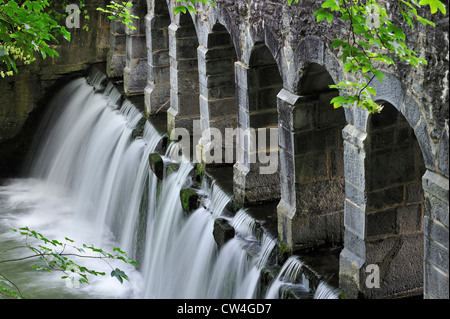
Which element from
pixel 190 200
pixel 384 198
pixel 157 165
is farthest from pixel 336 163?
pixel 157 165

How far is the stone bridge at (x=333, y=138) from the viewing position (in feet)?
20.5

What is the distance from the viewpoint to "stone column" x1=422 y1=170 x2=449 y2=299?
6.13 meters

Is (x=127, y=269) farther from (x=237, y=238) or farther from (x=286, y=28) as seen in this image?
(x=286, y=28)

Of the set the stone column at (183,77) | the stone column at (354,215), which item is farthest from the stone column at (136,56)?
the stone column at (354,215)

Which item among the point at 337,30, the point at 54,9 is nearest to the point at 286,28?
the point at 337,30

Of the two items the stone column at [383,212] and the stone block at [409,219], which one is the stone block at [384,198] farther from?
the stone block at [409,219]

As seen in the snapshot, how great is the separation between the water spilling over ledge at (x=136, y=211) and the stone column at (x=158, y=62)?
1.31ft

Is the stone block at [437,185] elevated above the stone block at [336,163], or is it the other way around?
the stone block at [437,185]

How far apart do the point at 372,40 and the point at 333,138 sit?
2.50m

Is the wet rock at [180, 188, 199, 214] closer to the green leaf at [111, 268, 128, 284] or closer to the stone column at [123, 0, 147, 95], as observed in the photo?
the green leaf at [111, 268, 128, 284]

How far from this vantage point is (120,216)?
40.9ft

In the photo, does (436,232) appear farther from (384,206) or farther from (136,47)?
(136,47)

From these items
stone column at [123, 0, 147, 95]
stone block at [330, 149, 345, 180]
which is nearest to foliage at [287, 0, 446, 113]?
stone block at [330, 149, 345, 180]

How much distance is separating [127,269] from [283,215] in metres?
3.60
